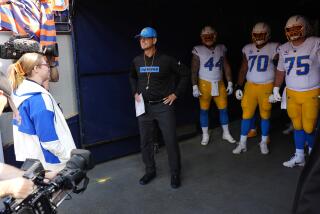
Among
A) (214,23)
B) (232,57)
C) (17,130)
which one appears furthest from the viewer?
(232,57)

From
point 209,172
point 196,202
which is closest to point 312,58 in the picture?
point 209,172

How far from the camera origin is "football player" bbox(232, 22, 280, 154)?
4.04 m

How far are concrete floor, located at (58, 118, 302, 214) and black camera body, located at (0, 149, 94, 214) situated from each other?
1.75 meters

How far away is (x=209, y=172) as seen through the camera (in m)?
3.79

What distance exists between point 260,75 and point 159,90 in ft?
4.95

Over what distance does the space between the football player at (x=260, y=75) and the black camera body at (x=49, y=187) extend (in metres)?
3.16

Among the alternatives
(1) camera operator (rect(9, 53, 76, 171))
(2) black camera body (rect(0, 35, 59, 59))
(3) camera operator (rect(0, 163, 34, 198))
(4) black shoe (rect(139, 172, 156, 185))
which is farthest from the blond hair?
(4) black shoe (rect(139, 172, 156, 185))

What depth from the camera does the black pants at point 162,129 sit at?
3342mm

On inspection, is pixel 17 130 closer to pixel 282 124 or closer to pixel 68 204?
pixel 68 204

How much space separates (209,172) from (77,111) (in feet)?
5.66

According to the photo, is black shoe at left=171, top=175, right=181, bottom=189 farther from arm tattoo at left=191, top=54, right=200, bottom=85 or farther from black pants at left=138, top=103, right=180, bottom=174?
arm tattoo at left=191, top=54, right=200, bottom=85

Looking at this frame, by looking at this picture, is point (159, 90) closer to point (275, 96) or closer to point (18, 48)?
point (18, 48)

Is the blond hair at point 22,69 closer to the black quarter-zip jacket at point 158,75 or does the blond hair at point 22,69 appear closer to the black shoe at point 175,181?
→ the black quarter-zip jacket at point 158,75

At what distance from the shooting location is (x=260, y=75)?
412cm
